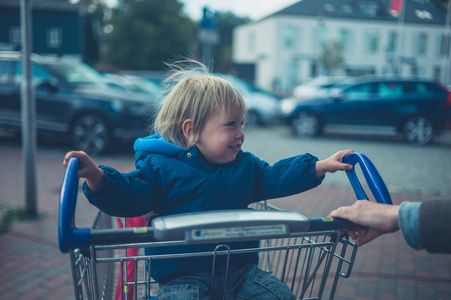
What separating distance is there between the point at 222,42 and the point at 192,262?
232 feet

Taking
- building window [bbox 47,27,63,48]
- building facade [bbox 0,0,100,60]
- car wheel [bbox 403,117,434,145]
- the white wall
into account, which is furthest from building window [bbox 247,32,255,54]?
car wheel [bbox 403,117,434,145]

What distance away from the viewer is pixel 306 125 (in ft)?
37.8

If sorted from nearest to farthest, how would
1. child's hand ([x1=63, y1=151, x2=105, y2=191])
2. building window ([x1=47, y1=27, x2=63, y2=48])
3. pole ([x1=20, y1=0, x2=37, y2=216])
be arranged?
1. child's hand ([x1=63, y1=151, x2=105, y2=191])
2. pole ([x1=20, y1=0, x2=37, y2=216])
3. building window ([x1=47, y1=27, x2=63, y2=48])

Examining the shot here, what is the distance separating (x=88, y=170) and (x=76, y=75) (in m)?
7.67

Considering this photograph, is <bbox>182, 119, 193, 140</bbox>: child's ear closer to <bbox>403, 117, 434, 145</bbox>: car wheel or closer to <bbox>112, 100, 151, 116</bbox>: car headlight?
<bbox>112, 100, 151, 116</bbox>: car headlight

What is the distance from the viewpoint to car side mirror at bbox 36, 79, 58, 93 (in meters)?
8.00

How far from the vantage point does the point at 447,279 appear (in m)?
3.32

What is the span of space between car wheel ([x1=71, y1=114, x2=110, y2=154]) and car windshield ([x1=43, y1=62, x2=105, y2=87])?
77cm

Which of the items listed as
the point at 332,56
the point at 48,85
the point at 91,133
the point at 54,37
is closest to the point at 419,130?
the point at 91,133

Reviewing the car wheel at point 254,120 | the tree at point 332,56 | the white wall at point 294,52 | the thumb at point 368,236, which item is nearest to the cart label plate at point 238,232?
the thumb at point 368,236

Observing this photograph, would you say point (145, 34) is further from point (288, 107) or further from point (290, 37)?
point (288, 107)

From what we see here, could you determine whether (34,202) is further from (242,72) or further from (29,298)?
(242,72)

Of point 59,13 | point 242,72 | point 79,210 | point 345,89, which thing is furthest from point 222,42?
point 79,210

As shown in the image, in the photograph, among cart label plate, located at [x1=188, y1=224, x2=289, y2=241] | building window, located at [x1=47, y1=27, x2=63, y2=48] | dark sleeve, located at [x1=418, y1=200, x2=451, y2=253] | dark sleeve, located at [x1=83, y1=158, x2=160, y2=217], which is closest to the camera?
cart label plate, located at [x1=188, y1=224, x2=289, y2=241]
